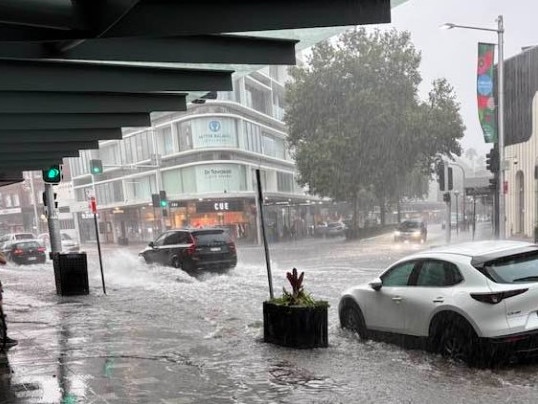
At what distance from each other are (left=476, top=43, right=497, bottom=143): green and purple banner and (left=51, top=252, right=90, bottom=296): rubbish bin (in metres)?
17.2

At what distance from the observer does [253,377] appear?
21.4 feet

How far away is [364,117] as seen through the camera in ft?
138

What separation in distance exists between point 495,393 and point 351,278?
38.1 feet

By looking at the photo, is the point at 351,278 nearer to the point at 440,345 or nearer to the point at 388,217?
the point at 440,345

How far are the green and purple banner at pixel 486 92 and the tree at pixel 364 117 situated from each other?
16.0 metres

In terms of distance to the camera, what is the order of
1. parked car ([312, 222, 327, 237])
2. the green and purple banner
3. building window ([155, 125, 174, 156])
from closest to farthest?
the green and purple banner → building window ([155, 125, 174, 156]) → parked car ([312, 222, 327, 237])

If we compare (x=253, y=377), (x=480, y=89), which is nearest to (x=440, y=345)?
(x=253, y=377)

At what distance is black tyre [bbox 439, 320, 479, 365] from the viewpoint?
6574 millimetres

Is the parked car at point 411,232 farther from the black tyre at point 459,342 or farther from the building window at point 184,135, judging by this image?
the building window at point 184,135

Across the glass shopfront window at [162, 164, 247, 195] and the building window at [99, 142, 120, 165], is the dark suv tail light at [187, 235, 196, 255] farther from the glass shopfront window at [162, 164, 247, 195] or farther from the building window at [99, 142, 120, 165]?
the building window at [99, 142, 120, 165]

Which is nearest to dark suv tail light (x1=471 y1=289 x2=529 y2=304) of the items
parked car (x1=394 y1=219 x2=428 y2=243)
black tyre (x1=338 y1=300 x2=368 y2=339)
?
black tyre (x1=338 y1=300 x2=368 y2=339)

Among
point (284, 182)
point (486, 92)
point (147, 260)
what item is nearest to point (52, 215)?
point (147, 260)

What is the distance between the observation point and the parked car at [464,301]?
6.34m

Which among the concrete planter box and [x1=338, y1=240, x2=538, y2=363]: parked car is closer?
[x1=338, y1=240, x2=538, y2=363]: parked car
